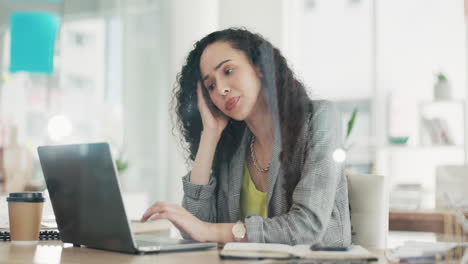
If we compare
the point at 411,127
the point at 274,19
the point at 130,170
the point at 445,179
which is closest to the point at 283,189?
the point at 445,179

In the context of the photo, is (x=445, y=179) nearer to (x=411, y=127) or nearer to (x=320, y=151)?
(x=320, y=151)

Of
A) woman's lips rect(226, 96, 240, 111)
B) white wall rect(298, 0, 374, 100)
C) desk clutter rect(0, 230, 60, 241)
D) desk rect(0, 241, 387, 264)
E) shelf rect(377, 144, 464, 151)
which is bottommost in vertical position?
desk clutter rect(0, 230, 60, 241)

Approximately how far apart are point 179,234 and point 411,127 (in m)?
3.07

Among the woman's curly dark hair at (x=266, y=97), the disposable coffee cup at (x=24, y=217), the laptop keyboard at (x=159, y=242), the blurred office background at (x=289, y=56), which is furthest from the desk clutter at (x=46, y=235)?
the blurred office background at (x=289, y=56)

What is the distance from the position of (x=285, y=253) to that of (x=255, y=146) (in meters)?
0.46

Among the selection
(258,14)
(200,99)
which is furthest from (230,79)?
(258,14)

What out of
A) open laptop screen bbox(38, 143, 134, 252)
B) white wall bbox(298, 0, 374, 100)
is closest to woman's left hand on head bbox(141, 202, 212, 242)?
open laptop screen bbox(38, 143, 134, 252)

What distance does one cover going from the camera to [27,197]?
1046 millimetres

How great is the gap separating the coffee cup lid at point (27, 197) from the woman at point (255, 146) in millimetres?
230

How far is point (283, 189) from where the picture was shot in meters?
1.15

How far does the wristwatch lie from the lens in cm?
99

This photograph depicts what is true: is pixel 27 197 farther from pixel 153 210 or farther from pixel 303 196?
pixel 303 196

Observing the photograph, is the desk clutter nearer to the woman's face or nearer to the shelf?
the woman's face

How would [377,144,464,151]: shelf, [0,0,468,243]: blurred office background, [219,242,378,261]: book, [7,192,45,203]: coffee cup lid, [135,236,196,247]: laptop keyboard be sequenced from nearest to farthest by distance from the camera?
[219,242,378,261]: book, [135,236,196,247]: laptop keyboard, [7,192,45,203]: coffee cup lid, [0,0,468,243]: blurred office background, [377,144,464,151]: shelf
